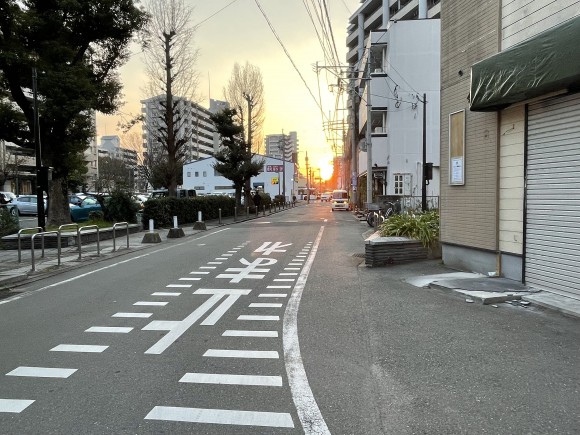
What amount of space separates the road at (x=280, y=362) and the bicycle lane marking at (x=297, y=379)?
0.02 meters

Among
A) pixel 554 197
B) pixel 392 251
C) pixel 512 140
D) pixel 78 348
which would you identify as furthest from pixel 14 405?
pixel 392 251

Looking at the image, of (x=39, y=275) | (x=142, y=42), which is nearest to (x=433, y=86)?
(x=142, y=42)

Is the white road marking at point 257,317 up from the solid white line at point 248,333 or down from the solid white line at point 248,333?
down

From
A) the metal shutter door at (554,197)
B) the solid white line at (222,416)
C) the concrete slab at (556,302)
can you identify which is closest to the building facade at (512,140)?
the metal shutter door at (554,197)

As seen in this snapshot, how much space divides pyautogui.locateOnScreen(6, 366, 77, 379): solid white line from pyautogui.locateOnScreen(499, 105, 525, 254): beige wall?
24.6ft

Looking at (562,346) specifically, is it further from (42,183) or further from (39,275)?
(42,183)

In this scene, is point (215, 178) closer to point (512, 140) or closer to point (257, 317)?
point (512, 140)

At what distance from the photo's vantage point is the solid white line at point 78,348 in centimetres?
524

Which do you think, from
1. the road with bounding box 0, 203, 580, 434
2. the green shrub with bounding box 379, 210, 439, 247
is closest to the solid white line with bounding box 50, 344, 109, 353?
the road with bounding box 0, 203, 580, 434

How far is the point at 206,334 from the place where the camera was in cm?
582

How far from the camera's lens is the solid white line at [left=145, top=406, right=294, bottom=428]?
3531 mm

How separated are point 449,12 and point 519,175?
184 inches

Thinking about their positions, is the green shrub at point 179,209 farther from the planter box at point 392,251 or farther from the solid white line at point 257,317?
the solid white line at point 257,317

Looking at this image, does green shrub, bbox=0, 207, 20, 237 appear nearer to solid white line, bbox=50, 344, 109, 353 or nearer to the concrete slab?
solid white line, bbox=50, 344, 109, 353
